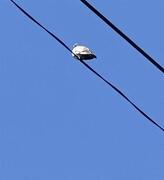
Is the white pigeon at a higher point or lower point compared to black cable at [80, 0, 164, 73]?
higher

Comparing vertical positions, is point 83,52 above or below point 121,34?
above

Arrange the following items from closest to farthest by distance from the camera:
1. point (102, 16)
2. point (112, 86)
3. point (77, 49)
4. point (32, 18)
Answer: point (102, 16), point (32, 18), point (112, 86), point (77, 49)

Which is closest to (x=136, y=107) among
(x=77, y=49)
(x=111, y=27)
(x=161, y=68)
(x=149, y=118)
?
(x=149, y=118)

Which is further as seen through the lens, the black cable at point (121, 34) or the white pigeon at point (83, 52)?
the white pigeon at point (83, 52)

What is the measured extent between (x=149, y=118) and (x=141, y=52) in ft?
3.96

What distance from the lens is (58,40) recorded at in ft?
28.1

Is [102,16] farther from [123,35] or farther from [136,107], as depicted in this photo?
[136,107]

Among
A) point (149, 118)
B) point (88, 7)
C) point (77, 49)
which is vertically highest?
point (77, 49)

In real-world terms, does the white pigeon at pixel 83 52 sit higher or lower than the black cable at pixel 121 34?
higher

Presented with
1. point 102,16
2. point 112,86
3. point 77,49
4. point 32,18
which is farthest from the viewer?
point 77,49

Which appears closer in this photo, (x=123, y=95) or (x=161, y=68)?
(x=161, y=68)

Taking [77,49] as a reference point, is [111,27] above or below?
below

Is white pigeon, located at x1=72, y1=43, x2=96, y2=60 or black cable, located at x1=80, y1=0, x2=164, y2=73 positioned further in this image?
white pigeon, located at x1=72, y1=43, x2=96, y2=60

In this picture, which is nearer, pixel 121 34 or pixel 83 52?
pixel 121 34
